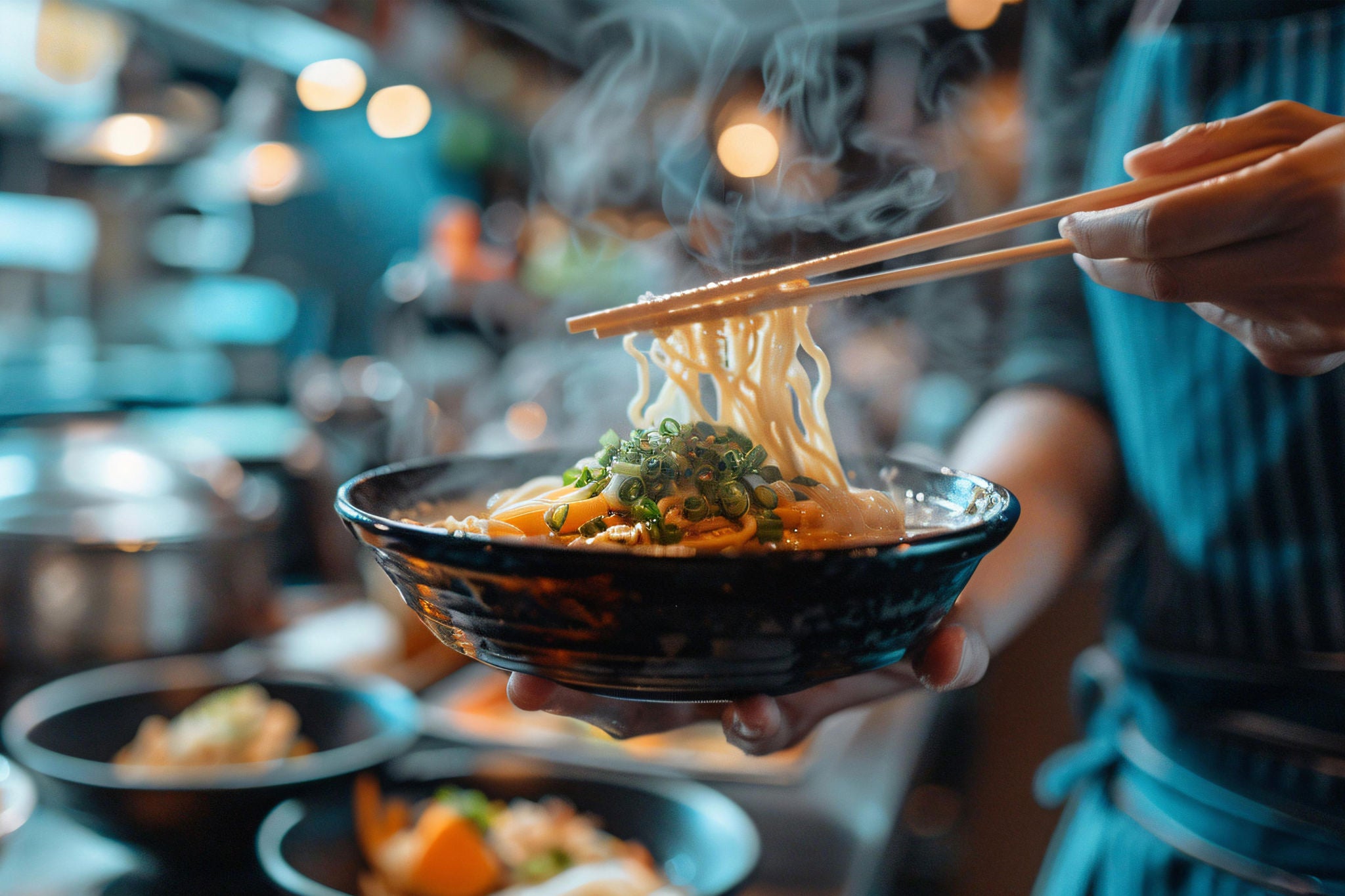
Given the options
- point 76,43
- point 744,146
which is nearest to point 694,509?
point 76,43

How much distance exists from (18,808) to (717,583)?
1.33 m

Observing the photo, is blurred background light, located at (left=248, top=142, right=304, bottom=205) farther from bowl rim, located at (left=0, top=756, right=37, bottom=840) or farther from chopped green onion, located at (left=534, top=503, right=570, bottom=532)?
chopped green onion, located at (left=534, top=503, right=570, bottom=532)

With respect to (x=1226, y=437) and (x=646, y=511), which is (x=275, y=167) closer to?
(x=646, y=511)

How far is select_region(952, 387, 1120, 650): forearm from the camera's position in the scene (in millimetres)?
1365

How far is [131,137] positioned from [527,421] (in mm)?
1817

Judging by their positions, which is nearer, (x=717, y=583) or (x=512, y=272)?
(x=717, y=583)

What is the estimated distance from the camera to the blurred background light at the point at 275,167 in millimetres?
4371

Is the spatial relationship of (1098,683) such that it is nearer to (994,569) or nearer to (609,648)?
(994,569)

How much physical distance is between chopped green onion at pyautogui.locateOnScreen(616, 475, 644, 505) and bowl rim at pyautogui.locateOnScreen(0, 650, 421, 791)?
0.88 meters

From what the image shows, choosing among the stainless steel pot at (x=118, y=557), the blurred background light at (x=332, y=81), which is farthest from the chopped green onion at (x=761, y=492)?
Answer: the blurred background light at (x=332, y=81)

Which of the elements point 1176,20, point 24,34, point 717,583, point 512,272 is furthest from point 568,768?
point 512,272

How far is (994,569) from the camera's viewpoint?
1.37 metres

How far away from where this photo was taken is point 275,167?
448 centimetres

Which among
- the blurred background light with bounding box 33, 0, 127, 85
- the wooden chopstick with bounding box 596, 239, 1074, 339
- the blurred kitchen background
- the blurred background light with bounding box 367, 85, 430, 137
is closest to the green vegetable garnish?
the blurred kitchen background
